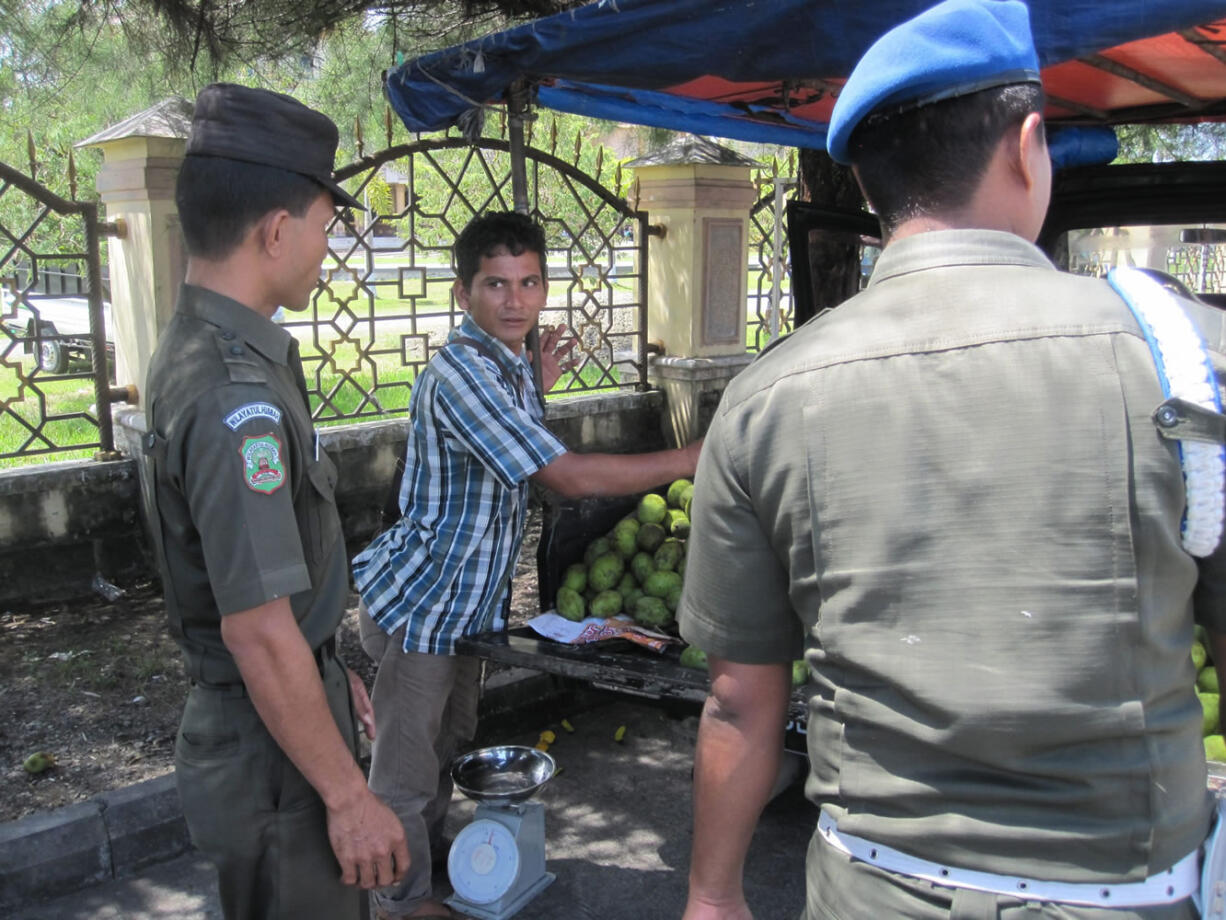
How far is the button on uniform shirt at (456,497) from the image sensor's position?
8.86 feet

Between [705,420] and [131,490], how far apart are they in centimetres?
365

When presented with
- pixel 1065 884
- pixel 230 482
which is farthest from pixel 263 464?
pixel 1065 884

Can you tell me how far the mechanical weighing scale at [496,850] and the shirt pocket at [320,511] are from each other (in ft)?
4.04

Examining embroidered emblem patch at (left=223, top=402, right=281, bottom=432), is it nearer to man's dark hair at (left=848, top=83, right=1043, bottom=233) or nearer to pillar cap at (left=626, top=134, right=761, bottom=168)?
man's dark hair at (left=848, top=83, right=1043, bottom=233)

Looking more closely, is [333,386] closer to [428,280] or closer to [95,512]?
[428,280]

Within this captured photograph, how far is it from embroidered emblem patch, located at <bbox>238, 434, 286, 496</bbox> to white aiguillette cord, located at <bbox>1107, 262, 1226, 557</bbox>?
4.10 feet

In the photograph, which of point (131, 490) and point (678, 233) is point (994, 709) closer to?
point (131, 490)

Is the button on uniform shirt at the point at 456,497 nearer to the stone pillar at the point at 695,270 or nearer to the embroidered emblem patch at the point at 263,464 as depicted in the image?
the embroidered emblem patch at the point at 263,464

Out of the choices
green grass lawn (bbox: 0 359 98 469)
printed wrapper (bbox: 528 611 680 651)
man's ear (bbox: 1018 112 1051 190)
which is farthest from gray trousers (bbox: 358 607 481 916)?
green grass lawn (bbox: 0 359 98 469)

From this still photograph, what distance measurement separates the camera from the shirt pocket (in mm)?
1865

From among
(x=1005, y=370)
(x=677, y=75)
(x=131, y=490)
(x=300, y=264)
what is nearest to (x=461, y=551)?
(x=300, y=264)

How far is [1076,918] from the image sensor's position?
1.13 metres

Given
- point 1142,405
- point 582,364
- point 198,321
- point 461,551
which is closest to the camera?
point 1142,405

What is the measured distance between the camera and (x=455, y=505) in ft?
9.29
